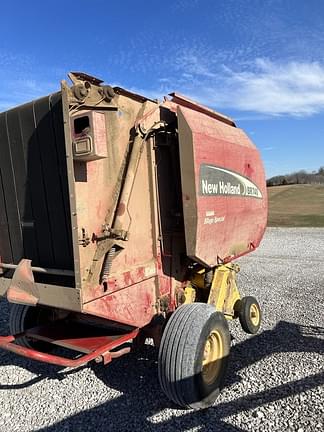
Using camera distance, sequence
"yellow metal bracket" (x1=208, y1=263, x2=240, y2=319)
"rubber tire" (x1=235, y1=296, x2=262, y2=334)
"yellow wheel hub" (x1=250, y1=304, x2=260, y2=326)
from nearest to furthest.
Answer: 1. "yellow metal bracket" (x1=208, y1=263, x2=240, y2=319)
2. "rubber tire" (x1=235, y1=296, x2=262, y2=334)
3. "yellow wheel hub" (x1=250, y1=304, x2=260, y2=326)

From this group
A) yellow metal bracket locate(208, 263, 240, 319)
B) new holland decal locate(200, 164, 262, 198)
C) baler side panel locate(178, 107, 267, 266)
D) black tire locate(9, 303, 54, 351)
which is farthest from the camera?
yellow metal bracket locate(208, 263, 240, 319)

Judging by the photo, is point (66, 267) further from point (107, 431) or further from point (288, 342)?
point (288, 342)

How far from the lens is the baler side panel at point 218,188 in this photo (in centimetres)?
367

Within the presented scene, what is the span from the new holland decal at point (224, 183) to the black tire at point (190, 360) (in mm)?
1147

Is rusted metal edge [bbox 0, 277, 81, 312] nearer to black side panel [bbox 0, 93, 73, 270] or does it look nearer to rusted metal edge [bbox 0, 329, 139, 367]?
black side panel [bbox 0, 93, 73, 270]

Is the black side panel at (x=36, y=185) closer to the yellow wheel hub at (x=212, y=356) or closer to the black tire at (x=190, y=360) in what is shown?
the black tire at (x=190, y=360)

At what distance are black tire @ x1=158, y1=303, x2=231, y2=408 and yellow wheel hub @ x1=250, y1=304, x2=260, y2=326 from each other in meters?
1.55

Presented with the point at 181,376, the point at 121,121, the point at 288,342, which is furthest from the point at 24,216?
the point at 288,342

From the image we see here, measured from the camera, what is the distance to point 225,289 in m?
4.76

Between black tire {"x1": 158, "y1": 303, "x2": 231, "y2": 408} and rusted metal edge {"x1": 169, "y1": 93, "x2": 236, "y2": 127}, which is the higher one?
rusted metal edge {"x1": 169, "y1": 93, "x2": 236, "y2": 127}

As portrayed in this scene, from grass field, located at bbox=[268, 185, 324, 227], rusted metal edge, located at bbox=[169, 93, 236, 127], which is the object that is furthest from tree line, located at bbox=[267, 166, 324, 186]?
rusted metal edge, located at bbox=[169, 93, 236, 127]

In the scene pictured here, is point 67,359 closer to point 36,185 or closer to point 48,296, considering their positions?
point 48,296

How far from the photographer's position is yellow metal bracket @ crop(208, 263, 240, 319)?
460 centimetres

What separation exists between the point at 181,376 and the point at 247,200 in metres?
2.47
